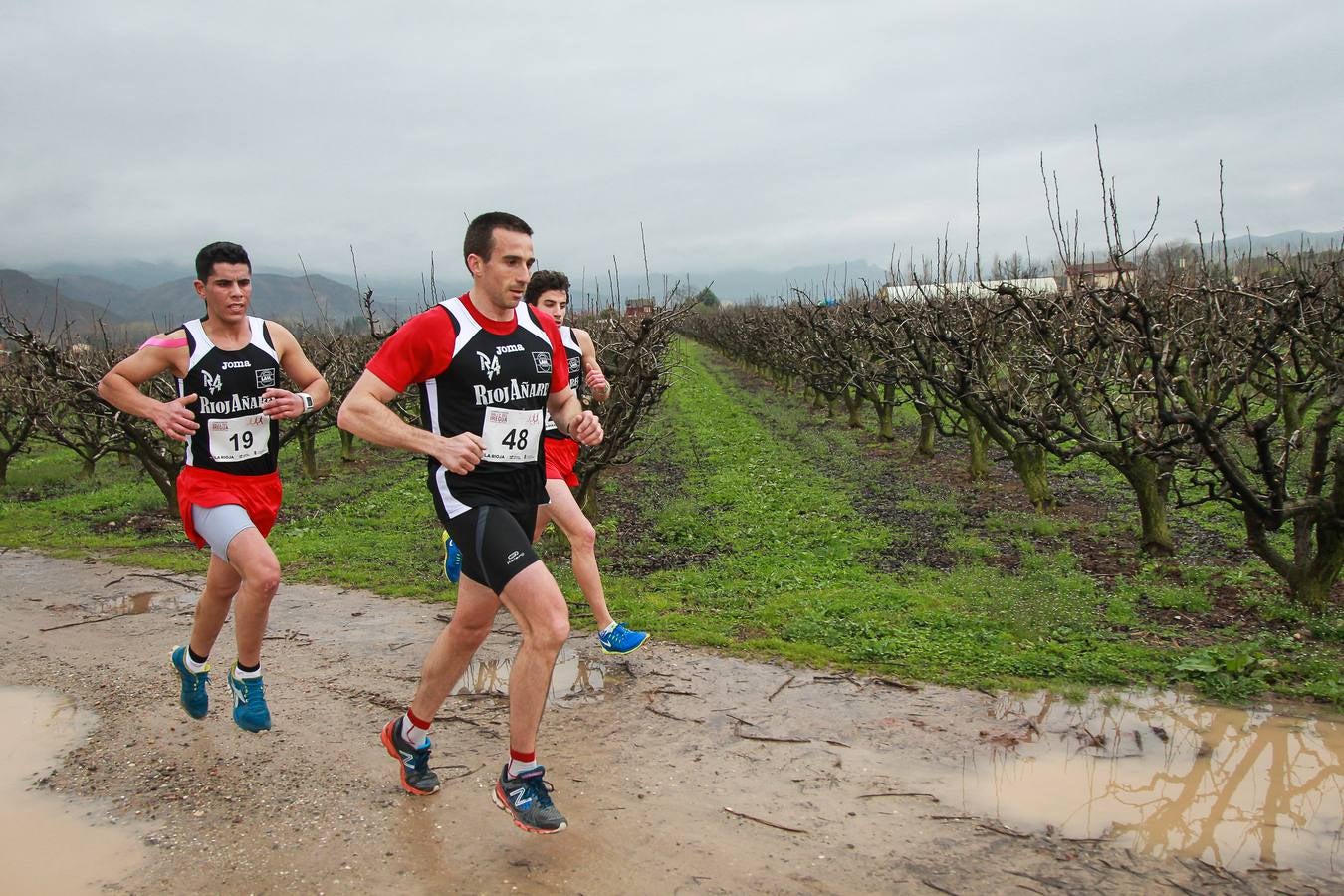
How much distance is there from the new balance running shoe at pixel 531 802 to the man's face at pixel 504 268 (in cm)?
173

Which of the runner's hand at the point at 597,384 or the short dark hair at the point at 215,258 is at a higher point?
the short dark hair at the point at 215,258

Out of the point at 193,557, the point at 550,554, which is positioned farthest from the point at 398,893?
the point at 193,557

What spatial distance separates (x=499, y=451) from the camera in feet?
11.2

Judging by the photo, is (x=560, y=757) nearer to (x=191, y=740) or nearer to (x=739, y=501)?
(x=191, y=740)

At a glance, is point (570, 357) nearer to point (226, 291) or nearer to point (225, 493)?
point (226, 291)

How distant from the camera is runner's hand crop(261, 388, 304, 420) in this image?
4121 millimetres

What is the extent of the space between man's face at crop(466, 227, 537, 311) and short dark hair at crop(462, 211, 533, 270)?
0.6 inches

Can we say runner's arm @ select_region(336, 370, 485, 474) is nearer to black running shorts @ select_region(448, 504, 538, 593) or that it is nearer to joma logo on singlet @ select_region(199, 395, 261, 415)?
black running shorts @ select_region(448, 504, 538, 593)

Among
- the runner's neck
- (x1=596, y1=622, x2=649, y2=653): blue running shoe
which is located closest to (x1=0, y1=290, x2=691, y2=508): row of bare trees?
(x1=596, y1=622, x2=649, y2=653): blue running shoe

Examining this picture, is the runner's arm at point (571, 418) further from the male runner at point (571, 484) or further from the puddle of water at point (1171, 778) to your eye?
the puddle of water at point (1171, 778)

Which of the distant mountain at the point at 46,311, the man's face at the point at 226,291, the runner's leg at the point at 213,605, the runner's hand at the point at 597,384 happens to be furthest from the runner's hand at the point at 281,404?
the distant mountain at the point at 46,311

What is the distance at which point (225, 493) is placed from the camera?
4141 millimetres

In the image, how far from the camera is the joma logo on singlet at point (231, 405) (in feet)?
13.5

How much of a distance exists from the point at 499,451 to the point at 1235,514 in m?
8.42
